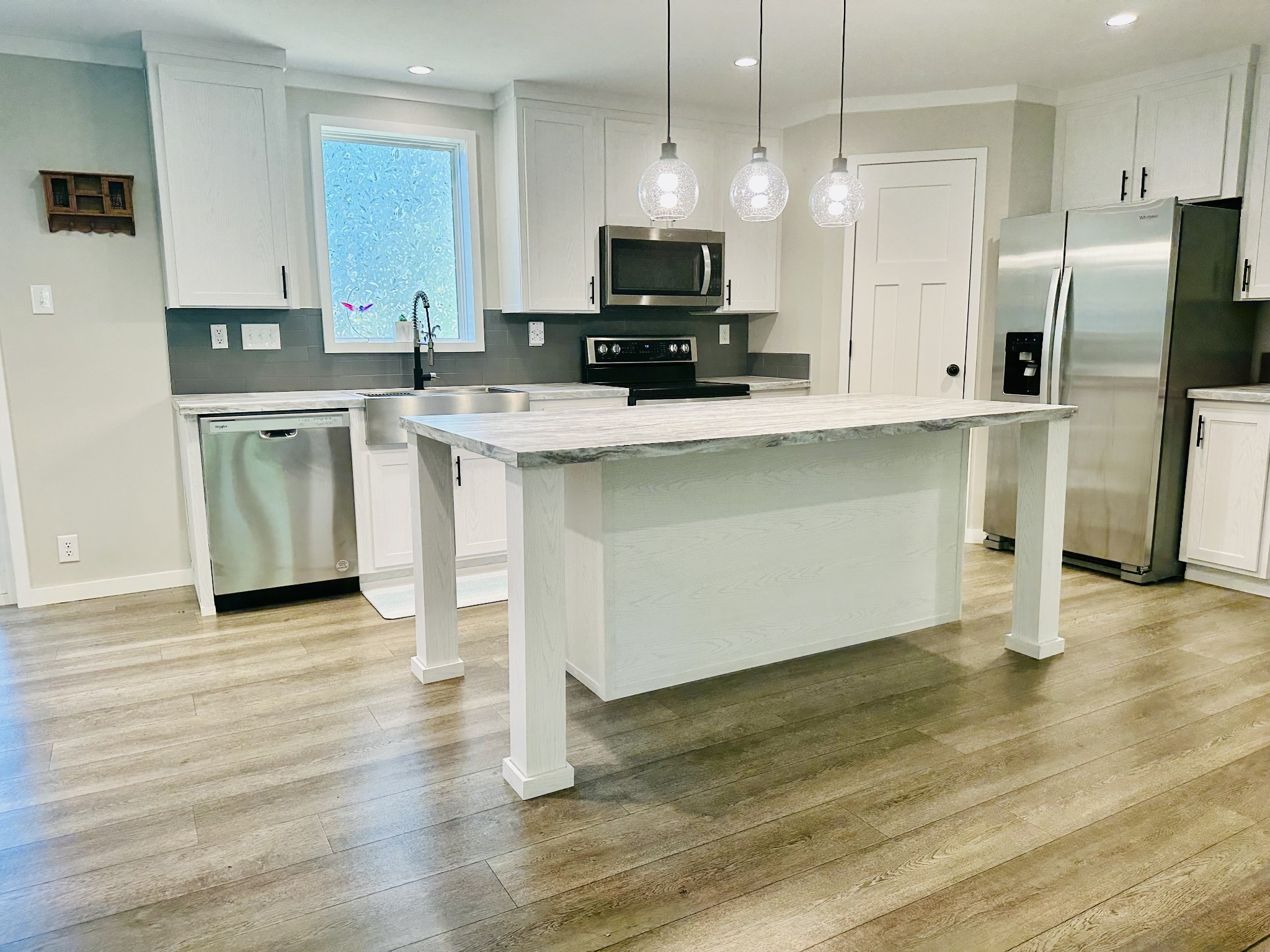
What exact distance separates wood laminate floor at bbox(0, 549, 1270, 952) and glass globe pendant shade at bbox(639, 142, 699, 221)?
60.6 inches

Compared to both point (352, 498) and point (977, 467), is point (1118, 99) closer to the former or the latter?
point (977, 467)

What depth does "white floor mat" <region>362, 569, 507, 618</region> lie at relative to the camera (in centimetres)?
353

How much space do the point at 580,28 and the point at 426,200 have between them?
132cm

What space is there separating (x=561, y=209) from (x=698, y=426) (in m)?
2.42

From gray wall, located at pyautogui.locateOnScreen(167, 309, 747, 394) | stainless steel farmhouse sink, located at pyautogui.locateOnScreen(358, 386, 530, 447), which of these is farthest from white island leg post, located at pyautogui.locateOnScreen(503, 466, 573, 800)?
gray wall, located at pyautogui.locateOnScreen(167, 309, 747, 394)

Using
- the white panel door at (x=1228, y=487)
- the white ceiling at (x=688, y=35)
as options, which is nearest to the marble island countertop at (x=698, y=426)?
the white panel door at (x=1228, y=487)

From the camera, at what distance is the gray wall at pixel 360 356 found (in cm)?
386

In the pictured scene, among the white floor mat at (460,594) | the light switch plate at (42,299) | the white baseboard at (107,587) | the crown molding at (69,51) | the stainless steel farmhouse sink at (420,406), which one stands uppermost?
the crown molding at (69,51)

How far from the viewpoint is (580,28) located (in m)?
3.39

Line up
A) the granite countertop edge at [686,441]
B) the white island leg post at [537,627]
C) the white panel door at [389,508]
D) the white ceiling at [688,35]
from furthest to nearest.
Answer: the white panel door at [389,508] < the white ceiling at [688,35] < the white island leg post at [537,627] < the granite countertop edge at [686,441]

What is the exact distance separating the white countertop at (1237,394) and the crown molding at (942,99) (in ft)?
5.50

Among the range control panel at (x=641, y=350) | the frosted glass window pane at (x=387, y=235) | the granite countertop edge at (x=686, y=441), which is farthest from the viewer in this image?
the range control panel at (x=641, y=350)

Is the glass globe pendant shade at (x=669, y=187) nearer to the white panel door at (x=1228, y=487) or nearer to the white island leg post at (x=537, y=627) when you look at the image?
the white island leg post at (x=537, y=627)

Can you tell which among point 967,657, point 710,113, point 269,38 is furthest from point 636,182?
point 967,657
